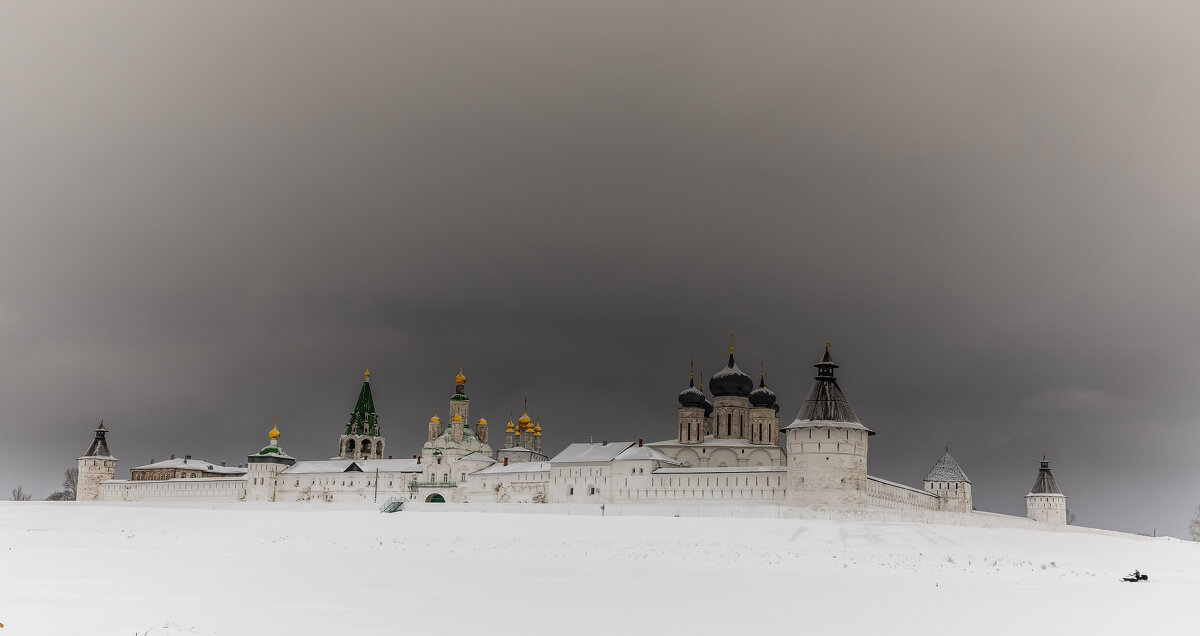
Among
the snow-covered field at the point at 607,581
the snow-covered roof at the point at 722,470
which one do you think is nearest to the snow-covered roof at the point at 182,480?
the snow-covered field at the point at 607,581

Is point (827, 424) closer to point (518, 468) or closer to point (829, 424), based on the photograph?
point (829, 424)

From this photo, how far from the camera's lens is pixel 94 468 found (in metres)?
93.2

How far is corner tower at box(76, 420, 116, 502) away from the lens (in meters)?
93.0

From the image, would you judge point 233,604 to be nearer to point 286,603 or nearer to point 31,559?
point 286,603

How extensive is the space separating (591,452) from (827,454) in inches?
791

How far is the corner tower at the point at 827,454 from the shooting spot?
164 feet

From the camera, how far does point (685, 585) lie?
2275 cm

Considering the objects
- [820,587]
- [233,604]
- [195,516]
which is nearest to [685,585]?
[820,587]

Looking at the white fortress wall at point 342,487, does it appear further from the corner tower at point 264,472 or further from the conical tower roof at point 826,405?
the conical tower roof at point 826,405

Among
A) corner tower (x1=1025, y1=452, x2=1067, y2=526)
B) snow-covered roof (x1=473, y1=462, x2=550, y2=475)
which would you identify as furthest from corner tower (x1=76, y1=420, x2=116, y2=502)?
corner tower (x1=1025, y1=452, x2=1067, y2=526)

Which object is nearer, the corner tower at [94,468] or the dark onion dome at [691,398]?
the dark onion dome at [691,398]

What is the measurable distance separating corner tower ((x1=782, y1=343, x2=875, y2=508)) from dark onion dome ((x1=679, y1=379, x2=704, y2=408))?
17082 mm

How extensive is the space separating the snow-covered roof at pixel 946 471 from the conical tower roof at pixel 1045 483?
10.5 metres

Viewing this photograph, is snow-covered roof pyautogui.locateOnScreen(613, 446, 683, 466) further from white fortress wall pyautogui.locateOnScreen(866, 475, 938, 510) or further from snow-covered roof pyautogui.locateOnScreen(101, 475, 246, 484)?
snow-covered roof pyautogui.locateOnScreen(101, 475, 246, 484)
